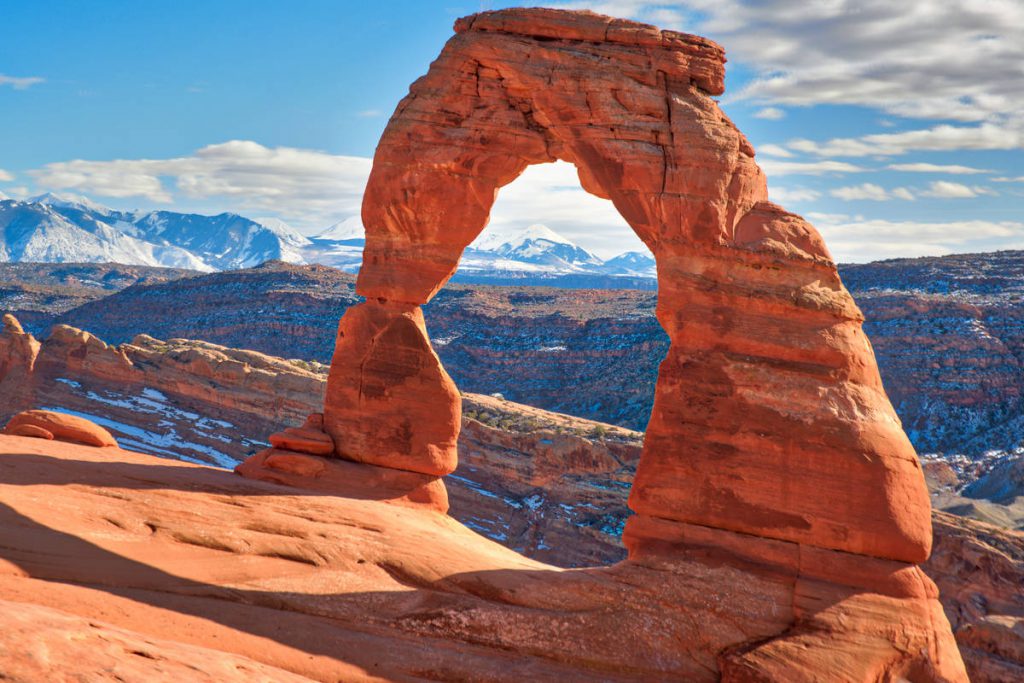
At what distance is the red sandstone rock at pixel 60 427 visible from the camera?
19.1 m

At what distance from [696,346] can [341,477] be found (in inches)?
277

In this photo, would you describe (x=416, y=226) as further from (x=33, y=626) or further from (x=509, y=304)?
(x=509, y=304)

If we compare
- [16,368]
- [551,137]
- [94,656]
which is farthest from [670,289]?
[16,368]

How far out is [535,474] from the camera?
36469 millimetres

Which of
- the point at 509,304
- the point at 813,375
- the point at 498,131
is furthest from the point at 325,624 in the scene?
the point at 509,304

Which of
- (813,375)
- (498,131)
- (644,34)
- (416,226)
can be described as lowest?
(813,375)

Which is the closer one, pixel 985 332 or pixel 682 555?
pixel 682 555

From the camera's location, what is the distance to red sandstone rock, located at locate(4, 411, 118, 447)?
1912 centimetres

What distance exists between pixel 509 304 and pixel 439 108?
65.9 m

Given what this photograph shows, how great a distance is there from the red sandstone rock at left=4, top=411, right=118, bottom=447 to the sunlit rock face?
470cm

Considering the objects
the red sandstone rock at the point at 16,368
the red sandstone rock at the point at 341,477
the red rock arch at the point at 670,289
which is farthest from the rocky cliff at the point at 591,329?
the red rock arch at the point at 670,289

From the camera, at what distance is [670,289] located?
15805 mm

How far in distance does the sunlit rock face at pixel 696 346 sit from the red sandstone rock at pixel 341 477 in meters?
0.25

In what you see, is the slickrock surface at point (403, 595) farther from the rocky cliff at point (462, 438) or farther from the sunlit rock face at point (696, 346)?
the rocky cliff at point (462, 438)
